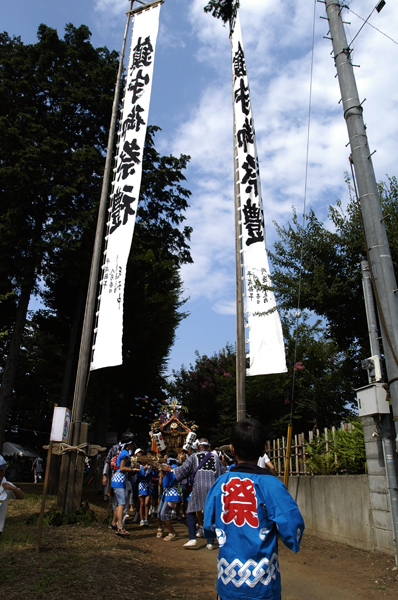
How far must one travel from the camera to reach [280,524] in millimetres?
2393

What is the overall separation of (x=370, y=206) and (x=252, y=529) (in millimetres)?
4079

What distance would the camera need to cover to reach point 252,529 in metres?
2.50

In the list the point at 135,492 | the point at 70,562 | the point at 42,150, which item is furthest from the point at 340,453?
the point at 42,150

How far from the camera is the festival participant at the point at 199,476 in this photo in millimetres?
7508

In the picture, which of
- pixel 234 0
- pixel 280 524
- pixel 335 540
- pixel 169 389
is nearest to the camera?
pixel 280 524

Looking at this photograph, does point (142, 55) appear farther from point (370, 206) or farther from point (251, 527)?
point (251, 527)

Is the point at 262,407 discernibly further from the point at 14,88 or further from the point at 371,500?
the point at 14,88

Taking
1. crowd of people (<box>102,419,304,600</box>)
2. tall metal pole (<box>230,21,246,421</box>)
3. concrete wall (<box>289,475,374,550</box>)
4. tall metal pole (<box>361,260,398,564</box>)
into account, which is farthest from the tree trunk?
crowd of people (<box>102,419,304,600</box>)

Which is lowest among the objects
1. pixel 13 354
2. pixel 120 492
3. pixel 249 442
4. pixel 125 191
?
pixel 120 492

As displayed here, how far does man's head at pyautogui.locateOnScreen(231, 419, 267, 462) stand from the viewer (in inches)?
108

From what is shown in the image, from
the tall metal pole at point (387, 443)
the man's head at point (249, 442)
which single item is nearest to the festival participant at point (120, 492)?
the tall metal pole at point (387, 443)

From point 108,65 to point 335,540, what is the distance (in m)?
18.7

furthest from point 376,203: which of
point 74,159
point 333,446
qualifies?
point 74,159

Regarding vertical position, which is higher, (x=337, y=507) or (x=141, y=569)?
(x=337, y=507)
